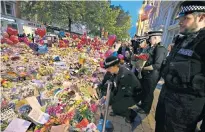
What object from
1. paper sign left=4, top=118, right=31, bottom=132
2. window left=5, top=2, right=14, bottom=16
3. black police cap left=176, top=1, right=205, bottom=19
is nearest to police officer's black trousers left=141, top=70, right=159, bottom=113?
black police cap left=176, top=1, right=205, bottom=19

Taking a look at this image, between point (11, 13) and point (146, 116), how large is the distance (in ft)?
85.6

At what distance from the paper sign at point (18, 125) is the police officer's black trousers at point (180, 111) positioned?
175 cm

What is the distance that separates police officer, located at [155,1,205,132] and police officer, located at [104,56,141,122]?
0.98 meters

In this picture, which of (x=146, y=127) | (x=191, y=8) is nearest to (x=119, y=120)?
(x=146, y=127)

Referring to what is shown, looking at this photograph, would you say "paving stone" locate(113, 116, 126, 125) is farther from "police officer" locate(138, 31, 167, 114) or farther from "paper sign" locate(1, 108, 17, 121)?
"paper sign" locate(1, 108, 17, 121)

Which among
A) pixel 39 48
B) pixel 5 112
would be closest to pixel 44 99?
pixel 5 112

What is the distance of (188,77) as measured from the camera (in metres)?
1.39

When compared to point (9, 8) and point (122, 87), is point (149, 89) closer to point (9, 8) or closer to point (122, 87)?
point (122, 87)

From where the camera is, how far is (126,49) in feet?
22.1

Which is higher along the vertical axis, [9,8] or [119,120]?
[9,8]

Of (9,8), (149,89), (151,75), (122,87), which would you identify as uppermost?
(9,8)

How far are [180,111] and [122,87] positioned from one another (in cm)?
120

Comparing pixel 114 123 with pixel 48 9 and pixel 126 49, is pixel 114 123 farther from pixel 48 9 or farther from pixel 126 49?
pixel 48 9

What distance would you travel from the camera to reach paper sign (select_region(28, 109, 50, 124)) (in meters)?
2.02
